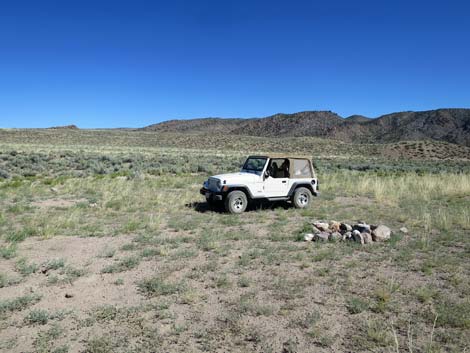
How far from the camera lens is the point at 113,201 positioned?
12.2 m

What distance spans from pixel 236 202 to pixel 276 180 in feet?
4.73

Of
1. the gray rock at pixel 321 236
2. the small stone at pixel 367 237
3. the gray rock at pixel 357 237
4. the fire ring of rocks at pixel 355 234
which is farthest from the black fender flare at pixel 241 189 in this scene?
the small stone at pixel 367 237

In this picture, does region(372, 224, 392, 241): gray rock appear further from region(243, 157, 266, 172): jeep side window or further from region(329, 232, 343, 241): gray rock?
region(243, 157, 266, 172): jeep side window

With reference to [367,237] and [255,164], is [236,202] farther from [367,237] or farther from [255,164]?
[367,237]

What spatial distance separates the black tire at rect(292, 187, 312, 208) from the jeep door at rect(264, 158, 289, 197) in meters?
0.41

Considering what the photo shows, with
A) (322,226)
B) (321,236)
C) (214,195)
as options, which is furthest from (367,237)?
(214,195)

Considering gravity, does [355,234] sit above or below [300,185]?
below

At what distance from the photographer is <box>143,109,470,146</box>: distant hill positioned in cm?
10985

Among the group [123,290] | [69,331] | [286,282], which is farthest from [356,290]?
[69,331]

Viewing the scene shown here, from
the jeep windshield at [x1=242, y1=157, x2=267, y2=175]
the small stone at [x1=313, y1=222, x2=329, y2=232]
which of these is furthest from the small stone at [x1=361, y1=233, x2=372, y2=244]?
the jeep windshield at [x1=242, y1=157, x2=267, y2=175]

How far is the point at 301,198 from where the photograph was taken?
12219 millimetres

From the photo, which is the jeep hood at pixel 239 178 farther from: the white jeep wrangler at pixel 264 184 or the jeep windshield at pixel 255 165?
the jeep windshield at pixel 255 165

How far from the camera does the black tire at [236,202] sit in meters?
10.9

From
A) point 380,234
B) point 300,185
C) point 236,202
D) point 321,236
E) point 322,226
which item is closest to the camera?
point 321,236
